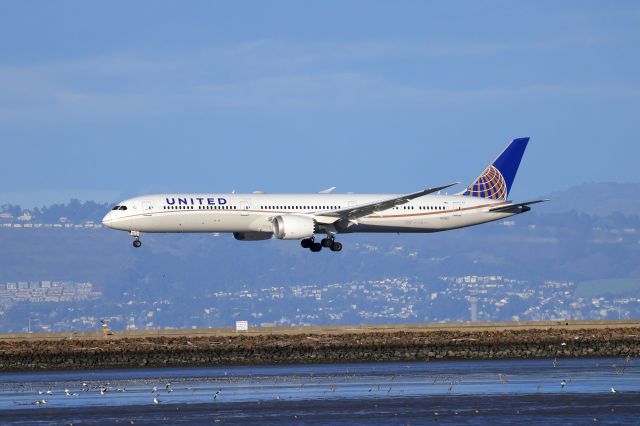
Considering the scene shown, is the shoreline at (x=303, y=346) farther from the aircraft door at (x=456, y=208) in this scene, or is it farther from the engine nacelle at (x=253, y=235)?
the aircraft door at (x=456, y=208)

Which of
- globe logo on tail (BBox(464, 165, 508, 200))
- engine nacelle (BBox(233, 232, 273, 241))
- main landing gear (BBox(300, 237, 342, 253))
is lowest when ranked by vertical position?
main landing gear (BBox(300, 237, 342, 253))

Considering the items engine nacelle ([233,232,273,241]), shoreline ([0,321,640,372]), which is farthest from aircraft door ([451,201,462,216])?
shoreline ([0,321,640,372])

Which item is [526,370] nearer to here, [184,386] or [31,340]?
[184,386]

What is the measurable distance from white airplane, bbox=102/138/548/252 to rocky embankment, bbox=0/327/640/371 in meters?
14.9

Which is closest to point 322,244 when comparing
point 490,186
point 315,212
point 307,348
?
point 315,212

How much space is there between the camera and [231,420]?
38562mm

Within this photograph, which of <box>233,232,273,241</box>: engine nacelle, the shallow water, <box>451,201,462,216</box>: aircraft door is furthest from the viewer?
<box>451,201,462,216</box>: aircraft door

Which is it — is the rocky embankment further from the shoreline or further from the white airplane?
the white airplane

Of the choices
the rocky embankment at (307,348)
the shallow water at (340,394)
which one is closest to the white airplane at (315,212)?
the rocky embankment at (307,348)

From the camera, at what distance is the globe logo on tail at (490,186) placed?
315ft

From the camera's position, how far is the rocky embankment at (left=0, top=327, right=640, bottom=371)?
199 ft

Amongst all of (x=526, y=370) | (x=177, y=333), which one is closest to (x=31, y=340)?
(x=177, y=333)

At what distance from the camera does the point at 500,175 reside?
97.3m

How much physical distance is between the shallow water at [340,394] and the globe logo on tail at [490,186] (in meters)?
39.6
